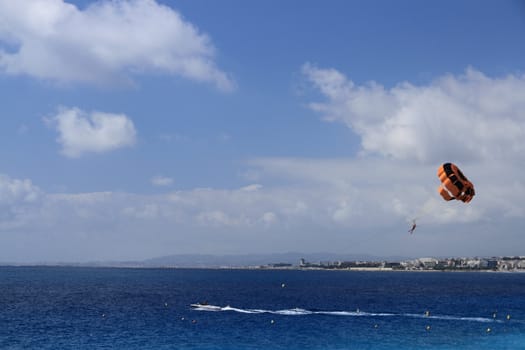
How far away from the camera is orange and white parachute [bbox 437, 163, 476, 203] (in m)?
41.0

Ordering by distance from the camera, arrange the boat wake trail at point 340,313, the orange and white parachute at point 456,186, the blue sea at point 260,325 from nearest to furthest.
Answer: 1. the orange and white parachute at point 456,186
2. the blue sea at point 260,325
3. the boat wake trail at point 340,313

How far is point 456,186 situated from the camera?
135ft

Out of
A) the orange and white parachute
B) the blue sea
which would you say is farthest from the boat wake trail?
the orange and white parachute

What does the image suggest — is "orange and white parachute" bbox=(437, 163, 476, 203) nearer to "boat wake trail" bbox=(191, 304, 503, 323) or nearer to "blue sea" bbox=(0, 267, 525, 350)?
"blue sea" bbox=(0, 267, 525, 350)

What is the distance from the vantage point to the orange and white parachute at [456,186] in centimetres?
4100

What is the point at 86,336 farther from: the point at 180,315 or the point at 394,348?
the point at 394,348

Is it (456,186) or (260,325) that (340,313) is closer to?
(260,325)

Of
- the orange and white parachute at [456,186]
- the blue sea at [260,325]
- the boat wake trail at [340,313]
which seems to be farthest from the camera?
the boat wake trail at [340,313]

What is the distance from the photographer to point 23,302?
350 ft

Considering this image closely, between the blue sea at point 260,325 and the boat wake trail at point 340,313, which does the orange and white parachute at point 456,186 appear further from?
the boat wake trail at point 340,313

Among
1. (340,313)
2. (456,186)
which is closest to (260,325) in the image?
(340,313)

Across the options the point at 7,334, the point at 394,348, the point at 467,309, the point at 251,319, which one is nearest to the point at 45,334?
the point at 7,334

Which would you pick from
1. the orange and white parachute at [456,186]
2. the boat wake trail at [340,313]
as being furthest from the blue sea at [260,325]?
the orange and white parachute at [456,186]

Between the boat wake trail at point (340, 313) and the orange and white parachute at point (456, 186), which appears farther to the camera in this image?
the boat wake trail at point (340, 313)
